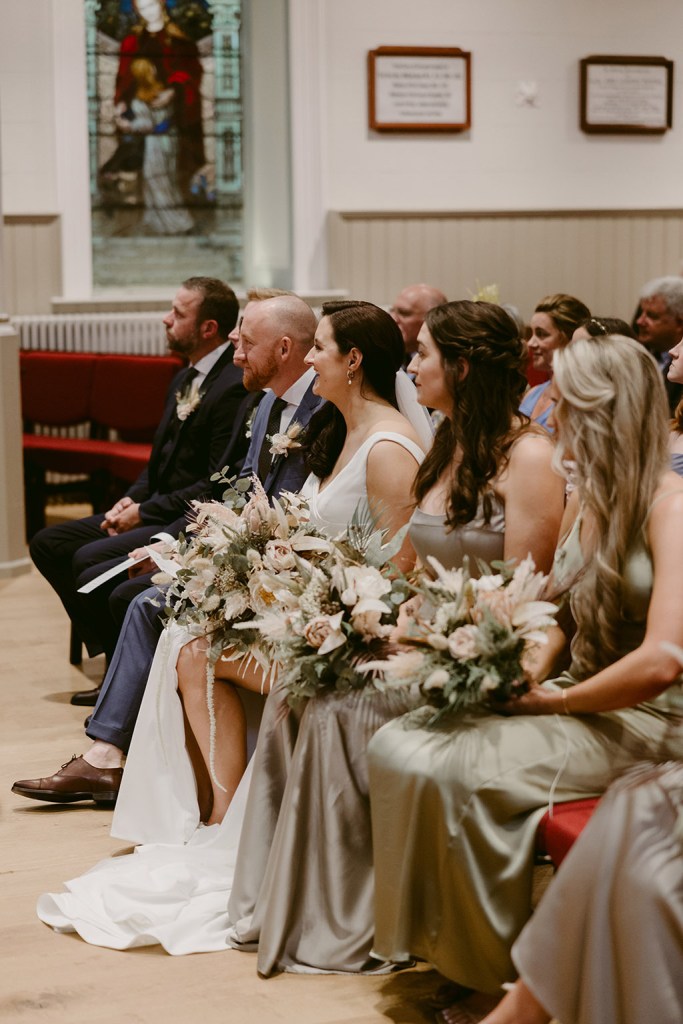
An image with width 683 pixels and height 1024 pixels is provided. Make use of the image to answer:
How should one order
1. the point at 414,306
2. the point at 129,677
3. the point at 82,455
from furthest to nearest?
the point at 82,455 < the point at 414,306 < the point at 129,677

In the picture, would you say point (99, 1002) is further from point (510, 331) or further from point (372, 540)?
point (510, 331)

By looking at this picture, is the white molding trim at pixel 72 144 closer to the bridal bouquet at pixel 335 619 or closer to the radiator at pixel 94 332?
the radiator at pixel 94 332

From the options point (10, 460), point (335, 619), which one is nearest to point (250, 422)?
point (335, 619)

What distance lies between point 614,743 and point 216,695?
138cm

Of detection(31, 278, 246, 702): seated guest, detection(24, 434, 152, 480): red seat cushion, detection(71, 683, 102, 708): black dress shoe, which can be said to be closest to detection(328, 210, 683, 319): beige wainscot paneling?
detection(24, 434, 152, 480): red seat cushion

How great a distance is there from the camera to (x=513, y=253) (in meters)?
11.1

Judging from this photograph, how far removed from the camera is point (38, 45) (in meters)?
10.2

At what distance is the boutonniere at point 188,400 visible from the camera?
559 centimetres

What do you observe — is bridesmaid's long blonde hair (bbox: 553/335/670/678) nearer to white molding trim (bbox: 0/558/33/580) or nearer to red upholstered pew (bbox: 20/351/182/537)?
white molding trim (bbox: 0/558/33/580)

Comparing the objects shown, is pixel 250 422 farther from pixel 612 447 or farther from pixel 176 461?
pixel 612 447

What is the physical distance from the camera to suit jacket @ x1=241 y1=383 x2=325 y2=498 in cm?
454

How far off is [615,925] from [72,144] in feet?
29.6

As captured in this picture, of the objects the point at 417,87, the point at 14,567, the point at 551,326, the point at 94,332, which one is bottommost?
the point at 14,567

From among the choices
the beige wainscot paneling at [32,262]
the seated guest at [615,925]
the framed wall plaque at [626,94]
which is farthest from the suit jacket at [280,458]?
the framed wall plaque at [626,94]
